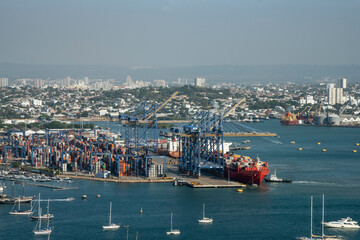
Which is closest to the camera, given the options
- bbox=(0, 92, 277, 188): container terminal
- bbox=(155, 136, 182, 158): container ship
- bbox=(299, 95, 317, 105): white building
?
bbox=(0, 92, 277, 188): container terminal

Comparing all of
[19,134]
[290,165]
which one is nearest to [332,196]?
[290,165]

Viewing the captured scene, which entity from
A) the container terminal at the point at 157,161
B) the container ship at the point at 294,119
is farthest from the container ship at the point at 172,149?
the container ship at the point at 294,119

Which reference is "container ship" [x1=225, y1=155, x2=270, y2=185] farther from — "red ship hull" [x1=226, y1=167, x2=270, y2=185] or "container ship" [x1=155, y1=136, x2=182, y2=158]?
"container ship" [x1=155, y1=136, x2=182, y2=158]

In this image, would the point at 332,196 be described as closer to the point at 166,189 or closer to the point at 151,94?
the point at 166,189

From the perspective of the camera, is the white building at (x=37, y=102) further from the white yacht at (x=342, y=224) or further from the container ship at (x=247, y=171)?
the white yacht at (x=342, y=224)

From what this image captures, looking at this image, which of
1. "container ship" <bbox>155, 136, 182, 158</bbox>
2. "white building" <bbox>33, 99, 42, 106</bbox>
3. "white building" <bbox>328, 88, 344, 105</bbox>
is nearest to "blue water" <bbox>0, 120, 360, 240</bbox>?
"container ship" <bbox>155, 136, 182, 158</bbox>

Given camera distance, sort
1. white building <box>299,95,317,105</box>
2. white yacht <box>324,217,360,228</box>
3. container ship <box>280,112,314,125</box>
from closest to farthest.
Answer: white yacht <box>324,217,360,228</box> < container ship <box>280,112,314,125</box> < white building <box>299,95,317,105</box>

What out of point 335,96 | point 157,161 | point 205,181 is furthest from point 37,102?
point 205,181

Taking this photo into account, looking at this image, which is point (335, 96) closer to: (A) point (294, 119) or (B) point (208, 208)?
(A) point (294, 119)

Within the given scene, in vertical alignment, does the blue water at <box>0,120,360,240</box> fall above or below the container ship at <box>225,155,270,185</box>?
below
